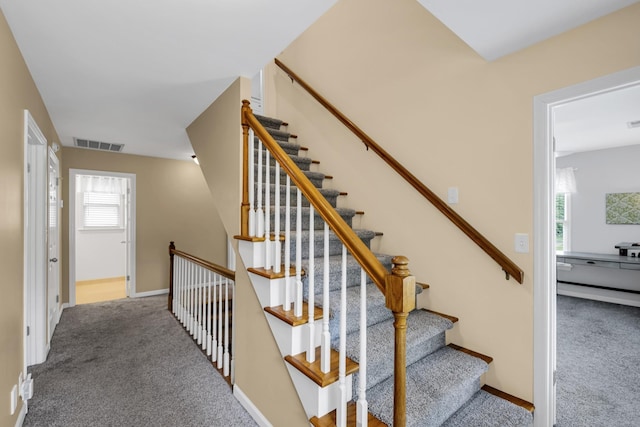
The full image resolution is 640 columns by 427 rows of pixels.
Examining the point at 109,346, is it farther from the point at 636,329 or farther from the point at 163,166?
the point at 636,329

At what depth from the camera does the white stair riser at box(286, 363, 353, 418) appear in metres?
1.43

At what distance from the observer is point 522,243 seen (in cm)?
172

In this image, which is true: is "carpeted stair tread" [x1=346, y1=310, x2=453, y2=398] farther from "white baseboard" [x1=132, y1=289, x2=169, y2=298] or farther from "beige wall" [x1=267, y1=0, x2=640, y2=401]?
"white baseboard" [x1=132, y1=289, x2=169, y2=298]

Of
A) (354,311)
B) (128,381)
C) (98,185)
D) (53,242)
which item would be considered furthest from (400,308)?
(98,185)

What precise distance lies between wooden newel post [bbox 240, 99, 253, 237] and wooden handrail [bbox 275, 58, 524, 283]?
102cm

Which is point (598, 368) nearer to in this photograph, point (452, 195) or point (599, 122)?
point (452, 195)

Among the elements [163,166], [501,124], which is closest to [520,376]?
[501,124]

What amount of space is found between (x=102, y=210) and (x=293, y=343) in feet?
20.7

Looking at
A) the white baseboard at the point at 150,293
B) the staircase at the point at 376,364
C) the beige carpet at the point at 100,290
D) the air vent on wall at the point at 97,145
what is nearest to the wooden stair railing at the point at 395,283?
the staircase at the point at 376,364

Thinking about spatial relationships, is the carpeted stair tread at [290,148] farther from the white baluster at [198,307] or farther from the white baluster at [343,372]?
the white baluster at [343,372]

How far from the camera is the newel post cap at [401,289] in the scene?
41.2 inches

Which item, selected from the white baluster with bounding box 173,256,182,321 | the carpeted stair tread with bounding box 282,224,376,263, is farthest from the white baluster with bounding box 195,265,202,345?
the carpeted stair tread with bounding box 282,224,376,263

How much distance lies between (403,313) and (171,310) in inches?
159

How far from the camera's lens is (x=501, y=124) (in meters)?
1.82
